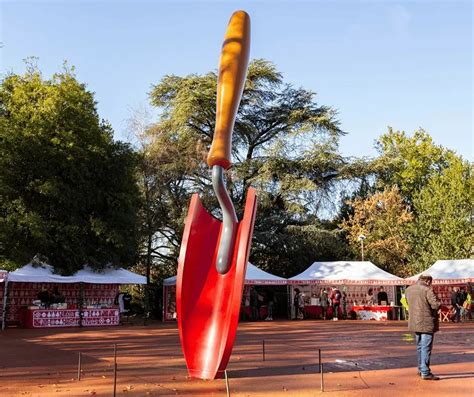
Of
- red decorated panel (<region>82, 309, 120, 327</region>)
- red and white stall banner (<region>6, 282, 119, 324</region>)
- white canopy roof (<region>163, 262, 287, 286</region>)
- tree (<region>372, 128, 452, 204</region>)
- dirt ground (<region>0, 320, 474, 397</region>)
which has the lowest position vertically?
dirt ground (<region>0, 320, 474, 397</region>)

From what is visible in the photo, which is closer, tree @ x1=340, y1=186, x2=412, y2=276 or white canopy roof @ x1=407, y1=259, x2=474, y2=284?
white canopy roof @ x1=407, y1=259, x2=474, y2=284

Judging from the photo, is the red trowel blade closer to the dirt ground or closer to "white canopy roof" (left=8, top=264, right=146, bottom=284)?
the dirt ground

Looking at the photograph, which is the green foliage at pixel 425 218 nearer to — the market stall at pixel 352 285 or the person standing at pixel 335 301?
the market stall at pixel 352 285

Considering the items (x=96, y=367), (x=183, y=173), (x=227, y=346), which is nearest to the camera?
(x=227, y=346)

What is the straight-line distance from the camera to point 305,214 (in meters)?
33.9

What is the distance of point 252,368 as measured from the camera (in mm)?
10133

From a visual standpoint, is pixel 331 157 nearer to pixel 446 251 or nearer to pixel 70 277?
pixel 446 251

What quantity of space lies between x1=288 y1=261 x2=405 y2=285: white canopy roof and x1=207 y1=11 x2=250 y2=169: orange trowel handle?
60.3ft

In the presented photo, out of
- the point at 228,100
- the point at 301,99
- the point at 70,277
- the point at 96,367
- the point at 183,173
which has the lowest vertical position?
the point at 96,367

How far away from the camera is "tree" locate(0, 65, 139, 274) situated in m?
24.0

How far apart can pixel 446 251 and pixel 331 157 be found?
31.1ft

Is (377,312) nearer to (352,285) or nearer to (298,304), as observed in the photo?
(352,285)

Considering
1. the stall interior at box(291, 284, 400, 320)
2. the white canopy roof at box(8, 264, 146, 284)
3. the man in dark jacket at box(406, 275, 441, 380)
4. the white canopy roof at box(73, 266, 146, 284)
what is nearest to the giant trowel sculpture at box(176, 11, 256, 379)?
the man in dark jacket at box(406, 275, 441, 380)

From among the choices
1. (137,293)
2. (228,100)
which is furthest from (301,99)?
(228,100)
